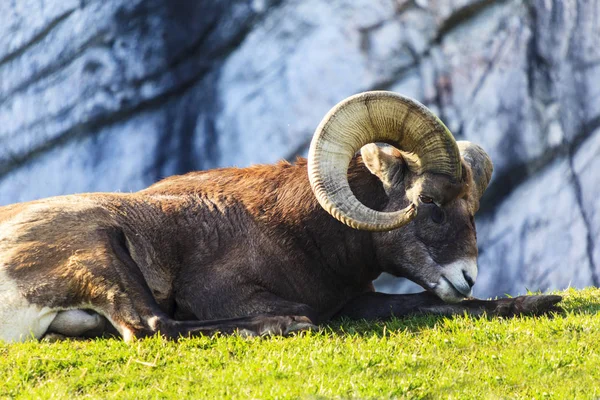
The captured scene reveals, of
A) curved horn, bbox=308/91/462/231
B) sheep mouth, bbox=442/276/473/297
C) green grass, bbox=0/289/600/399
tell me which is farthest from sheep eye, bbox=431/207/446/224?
green grass, bbox=0/289/600/399

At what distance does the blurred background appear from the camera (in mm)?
16875

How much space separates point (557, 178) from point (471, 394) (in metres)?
11.3

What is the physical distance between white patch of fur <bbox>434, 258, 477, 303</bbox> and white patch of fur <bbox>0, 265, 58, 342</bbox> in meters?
3.31

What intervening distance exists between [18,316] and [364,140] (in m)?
3.31

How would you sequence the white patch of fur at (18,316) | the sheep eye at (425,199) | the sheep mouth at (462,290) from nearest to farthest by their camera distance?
the white patch of fur at (18,316), the sheep mouth at (462,290), the sheep eye at (425,199)

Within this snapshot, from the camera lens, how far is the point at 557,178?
1686 cm

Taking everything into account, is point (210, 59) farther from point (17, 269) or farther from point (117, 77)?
point (17, 269)

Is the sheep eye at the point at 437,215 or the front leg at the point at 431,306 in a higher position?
the sheep eye at the point at 437,215

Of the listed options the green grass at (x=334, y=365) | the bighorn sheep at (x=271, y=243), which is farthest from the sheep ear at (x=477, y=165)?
the green grass at (x=334, y=365)

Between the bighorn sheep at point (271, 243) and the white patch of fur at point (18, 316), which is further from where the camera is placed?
the bighorn sheep at point (271, 243)

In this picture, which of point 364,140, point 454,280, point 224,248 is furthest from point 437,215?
point 224,248

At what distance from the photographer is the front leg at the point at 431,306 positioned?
8.43 meters

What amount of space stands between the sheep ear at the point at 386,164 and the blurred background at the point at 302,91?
8.00 meters

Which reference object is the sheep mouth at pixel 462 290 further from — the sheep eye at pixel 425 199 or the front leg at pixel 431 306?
the sheep eye at pixel 425 199
